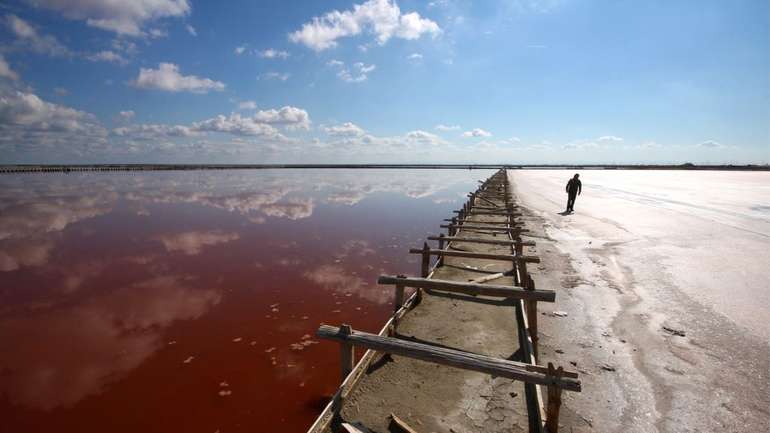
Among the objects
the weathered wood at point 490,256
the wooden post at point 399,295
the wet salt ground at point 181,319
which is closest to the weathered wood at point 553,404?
the wet salt ground at point 181,319

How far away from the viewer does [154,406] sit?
518 centimetres

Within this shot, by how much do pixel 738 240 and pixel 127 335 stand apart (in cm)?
1947

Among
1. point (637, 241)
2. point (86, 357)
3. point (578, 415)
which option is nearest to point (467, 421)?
point (578, 415)

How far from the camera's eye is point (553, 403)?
3779 mm

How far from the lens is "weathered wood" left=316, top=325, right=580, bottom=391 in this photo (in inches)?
145

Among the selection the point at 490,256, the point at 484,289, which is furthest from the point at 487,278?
the point at 484,289

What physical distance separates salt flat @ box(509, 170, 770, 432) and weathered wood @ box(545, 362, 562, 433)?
0.93 meters

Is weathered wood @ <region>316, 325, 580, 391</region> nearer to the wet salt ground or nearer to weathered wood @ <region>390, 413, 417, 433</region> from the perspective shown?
weathered wood @ <region>390, 413, 417, 433</region>

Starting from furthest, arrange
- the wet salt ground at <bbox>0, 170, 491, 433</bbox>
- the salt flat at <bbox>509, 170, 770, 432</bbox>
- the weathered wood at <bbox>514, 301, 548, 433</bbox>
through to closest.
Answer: the wet salt ground at <bbox>0, 170, 491, 433</bbox> < the salt flat at <bbox>509, 170, 770, 432</bbox> < the weathered wood at <bbox>514, 301, 548, 433</bbox>

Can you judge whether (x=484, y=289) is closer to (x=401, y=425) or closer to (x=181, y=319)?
(x=401, y=425)

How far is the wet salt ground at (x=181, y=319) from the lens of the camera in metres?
5.18

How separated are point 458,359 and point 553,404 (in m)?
1.07

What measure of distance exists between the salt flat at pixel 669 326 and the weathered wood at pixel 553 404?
0.93 metres

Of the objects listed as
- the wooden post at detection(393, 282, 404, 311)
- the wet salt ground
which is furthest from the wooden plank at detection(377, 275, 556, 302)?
the wet salt ground
